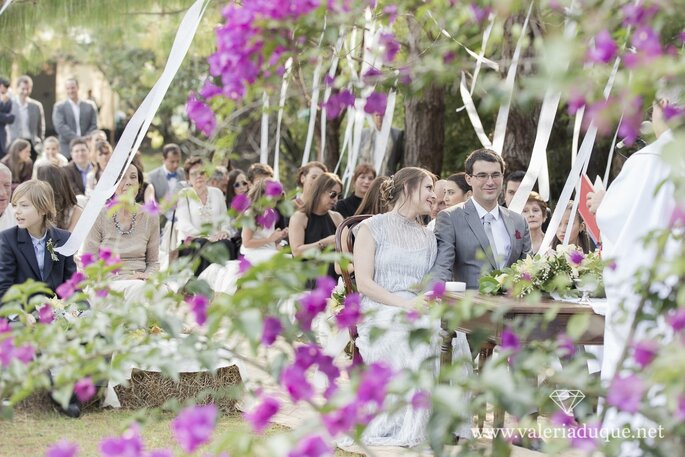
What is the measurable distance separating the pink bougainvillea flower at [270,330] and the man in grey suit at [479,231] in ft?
11.0

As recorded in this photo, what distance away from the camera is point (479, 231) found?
555cm

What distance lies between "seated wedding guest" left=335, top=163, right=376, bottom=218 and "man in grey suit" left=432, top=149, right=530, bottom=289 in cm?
312

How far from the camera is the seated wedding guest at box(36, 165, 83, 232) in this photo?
25.4 feet

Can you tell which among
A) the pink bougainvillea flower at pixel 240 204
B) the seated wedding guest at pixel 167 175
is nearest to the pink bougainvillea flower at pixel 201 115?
the pink bougainvillea flower at pixel 240 204

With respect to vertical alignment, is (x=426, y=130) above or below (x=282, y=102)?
below

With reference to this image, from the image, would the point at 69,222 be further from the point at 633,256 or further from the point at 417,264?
the point at 633,256

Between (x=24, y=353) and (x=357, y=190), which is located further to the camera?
(x=357, y=190)

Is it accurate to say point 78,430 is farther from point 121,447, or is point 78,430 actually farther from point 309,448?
point 309,448

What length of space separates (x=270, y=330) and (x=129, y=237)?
5475mm

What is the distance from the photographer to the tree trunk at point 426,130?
10.6 metres

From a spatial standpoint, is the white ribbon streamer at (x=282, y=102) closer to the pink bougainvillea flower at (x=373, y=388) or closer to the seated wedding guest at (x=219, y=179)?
the pink bougainvillea flower at (x=373, y=388)

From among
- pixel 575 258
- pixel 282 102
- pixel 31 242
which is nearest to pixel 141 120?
pixel 282 102

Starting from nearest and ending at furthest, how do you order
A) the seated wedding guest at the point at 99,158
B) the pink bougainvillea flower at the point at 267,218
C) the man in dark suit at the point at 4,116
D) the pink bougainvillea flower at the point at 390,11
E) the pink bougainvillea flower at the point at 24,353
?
the pink bougainvillea flower at the point at 24,353 → the pink bougainvillea flower at the point at 390,11 → the pink bougainvillea flower at the point at 267,218 → the seated wedding guest at the point at 99,158 → the man in dark suit at the point at 4,116

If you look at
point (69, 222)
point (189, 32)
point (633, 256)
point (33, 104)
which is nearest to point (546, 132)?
point (189, 32)
